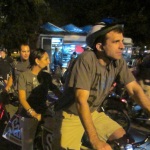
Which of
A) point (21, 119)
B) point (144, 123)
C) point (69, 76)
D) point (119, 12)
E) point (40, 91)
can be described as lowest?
point (144, 123)

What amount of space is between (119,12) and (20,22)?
1351 centimetres

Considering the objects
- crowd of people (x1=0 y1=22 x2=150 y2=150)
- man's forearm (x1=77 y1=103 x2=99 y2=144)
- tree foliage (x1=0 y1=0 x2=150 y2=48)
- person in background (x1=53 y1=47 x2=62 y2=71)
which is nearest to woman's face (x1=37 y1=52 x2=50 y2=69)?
crowd of people (x1=0 y1=22 x2=150 y2=150)

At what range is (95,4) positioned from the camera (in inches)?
1487

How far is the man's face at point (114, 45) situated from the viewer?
3.07m

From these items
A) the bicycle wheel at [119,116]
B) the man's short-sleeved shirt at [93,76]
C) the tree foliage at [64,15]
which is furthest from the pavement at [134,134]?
the tree foliage at [64,15]

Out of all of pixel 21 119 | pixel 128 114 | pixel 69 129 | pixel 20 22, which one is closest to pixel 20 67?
pixel 21 119

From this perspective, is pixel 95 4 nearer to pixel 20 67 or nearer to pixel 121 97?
pixel 121 97

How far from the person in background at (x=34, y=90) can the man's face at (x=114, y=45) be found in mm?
1649

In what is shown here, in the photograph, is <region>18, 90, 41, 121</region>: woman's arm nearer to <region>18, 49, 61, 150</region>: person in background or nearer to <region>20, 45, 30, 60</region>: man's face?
<region>18, 49, 61, 150</region>: person in background

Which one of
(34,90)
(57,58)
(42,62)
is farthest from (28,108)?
(57,58)

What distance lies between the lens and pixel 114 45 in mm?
3078

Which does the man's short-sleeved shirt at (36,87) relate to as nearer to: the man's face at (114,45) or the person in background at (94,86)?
the person in background at (94,86)

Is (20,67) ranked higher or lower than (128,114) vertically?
higher

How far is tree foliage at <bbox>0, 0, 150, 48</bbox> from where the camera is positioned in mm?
23766
